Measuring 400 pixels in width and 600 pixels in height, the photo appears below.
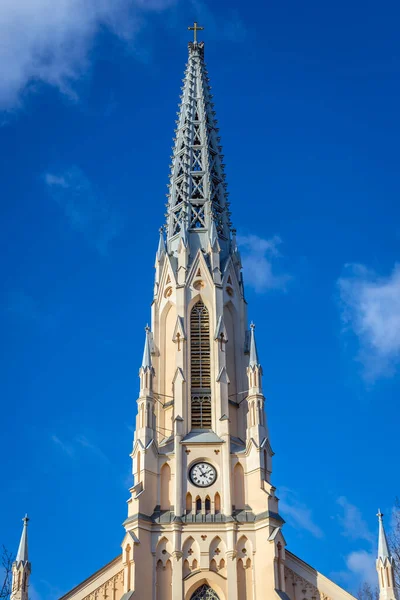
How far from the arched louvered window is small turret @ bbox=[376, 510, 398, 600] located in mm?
12425

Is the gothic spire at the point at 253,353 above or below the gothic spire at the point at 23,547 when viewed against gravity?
above

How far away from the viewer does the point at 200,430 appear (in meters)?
57.1

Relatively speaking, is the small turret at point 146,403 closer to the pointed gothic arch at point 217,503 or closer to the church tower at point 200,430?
the church tower at point 200,430

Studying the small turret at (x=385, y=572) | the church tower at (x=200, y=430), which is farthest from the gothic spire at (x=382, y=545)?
the church tower at (x=200, y=430)

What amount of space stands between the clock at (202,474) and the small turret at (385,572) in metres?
10.1

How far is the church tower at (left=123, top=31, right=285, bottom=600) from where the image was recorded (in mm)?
52438

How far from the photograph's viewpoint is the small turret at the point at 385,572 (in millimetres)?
50594

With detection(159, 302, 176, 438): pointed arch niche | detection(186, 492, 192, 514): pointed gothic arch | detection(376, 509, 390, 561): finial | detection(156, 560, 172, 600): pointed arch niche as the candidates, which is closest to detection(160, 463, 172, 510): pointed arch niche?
detection(186, 492, 192, 514): pointed gothic arch

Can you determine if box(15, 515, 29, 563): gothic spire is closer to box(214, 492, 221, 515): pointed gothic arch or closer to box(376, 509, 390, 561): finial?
box(214, 492, 221, 515): pointed gothic arch

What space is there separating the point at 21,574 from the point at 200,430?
13.3 m

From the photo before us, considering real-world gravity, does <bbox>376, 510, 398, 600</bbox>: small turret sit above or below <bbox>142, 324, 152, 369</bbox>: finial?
below

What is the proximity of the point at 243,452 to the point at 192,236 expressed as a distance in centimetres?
1660

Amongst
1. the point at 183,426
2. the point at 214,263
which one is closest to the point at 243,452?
the point at 183,426

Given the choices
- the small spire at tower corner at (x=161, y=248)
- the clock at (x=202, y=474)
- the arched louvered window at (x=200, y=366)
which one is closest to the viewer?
the clock at (x=202, y=474)
